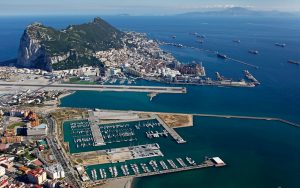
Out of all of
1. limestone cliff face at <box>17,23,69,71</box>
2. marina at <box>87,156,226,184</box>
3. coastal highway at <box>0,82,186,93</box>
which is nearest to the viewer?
marina at <box>87,156,226,184</box>

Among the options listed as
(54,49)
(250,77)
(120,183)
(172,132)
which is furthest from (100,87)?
(120,183)

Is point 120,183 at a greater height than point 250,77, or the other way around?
point 250,77

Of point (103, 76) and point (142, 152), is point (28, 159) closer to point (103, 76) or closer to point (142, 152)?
point (142, 152)

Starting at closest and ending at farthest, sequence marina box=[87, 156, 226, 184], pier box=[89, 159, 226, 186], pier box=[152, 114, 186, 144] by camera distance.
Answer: pier box=[89, 159, 226, 186]
marina box=[87, 156, 226, 184]
pier box=[152, 114, 186, 144]

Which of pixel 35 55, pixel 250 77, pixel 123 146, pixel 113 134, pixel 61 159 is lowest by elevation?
pixel 123 146

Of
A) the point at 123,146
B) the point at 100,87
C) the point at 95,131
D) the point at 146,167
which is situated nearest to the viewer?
the point at 146,167

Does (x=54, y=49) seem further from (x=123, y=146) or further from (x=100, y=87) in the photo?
(x=123, y=146)

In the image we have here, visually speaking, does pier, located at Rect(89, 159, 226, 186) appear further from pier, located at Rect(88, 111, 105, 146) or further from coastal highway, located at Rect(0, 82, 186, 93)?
coastal highway, located at Rect(0, 82, 186, 93)

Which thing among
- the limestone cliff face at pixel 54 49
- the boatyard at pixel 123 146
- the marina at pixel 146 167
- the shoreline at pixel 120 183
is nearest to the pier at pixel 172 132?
the boatyard at pixel 123 146

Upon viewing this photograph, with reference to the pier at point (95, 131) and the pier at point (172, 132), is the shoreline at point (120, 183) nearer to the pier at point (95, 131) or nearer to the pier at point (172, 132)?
the pier at point (95, 131)

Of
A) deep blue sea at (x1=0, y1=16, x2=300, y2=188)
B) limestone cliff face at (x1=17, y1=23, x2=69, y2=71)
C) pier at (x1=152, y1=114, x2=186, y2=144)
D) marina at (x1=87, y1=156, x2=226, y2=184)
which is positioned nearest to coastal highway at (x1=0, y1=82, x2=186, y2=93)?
deep blue sea at (x1=0, y1=16, x2=300, y2=188)

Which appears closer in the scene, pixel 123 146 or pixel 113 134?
pixel 123 146

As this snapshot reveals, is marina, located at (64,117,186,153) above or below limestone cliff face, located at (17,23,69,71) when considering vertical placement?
below
